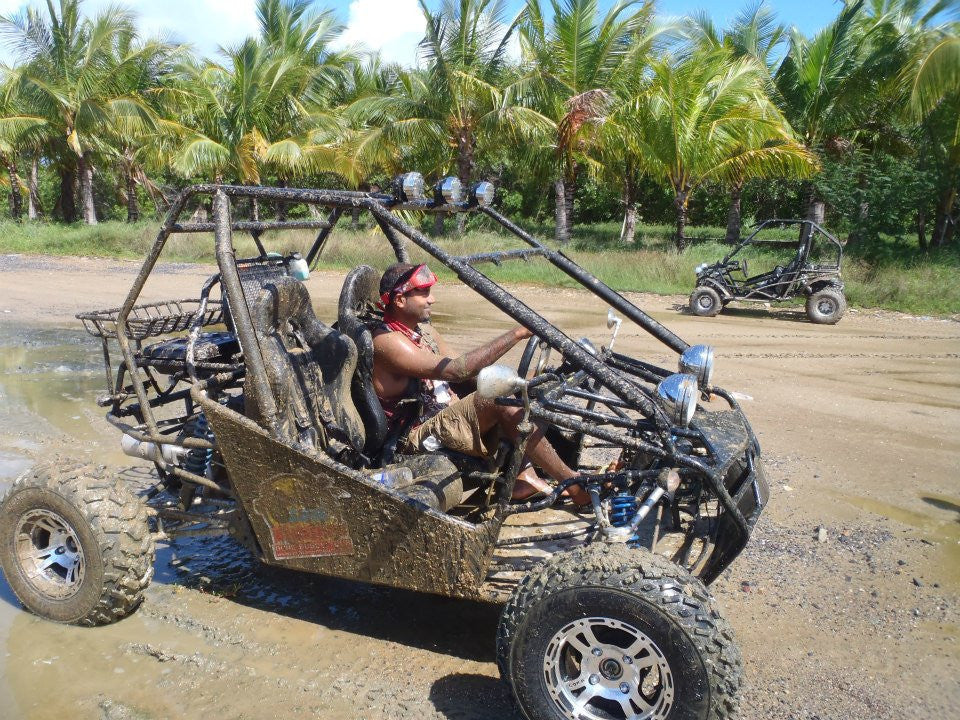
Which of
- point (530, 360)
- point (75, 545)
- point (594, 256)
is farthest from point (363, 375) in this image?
point (594, 256)

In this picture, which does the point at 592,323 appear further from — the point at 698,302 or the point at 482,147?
the point at 482,147

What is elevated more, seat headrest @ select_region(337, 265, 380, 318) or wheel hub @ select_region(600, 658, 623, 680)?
seat headrest @ select_region(337, 265, 380, 318)

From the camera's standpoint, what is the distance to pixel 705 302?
46.7 ft

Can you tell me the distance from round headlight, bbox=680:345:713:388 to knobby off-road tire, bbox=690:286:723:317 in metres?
11.1

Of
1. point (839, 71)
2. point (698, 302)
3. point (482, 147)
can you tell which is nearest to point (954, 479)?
point (698, 302)

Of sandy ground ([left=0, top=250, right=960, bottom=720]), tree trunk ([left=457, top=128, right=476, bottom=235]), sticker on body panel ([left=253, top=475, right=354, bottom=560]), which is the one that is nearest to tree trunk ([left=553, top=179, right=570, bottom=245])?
tree trunk ([left=457, top=128, right=476, bottom=235])

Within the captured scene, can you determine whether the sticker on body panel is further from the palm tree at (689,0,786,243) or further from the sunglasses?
the palm tree at (689,0,786,243)

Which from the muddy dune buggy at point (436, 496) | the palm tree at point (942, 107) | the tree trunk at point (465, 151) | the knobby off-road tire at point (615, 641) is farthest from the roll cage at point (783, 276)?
the knobby off-road tire at point (615, 641)

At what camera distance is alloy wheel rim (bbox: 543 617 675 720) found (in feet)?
8.56

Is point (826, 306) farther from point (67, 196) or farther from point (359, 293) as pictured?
point (67, 196)

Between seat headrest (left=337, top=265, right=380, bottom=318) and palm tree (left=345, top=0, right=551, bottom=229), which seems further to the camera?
palm tree (left=345, top=0, right=551, bottom=229)

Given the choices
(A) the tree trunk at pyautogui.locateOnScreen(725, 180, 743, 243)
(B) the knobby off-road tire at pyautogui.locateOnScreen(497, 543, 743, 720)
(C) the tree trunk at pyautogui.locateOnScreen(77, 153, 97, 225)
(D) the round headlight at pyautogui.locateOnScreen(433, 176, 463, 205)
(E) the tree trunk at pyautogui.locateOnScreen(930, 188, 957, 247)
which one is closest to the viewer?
(B) the knobby off-road tire at pyautogui.locateOnScreen(497, 543, 743, 720)

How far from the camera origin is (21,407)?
23.1ft

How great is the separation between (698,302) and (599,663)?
12.3 metres
